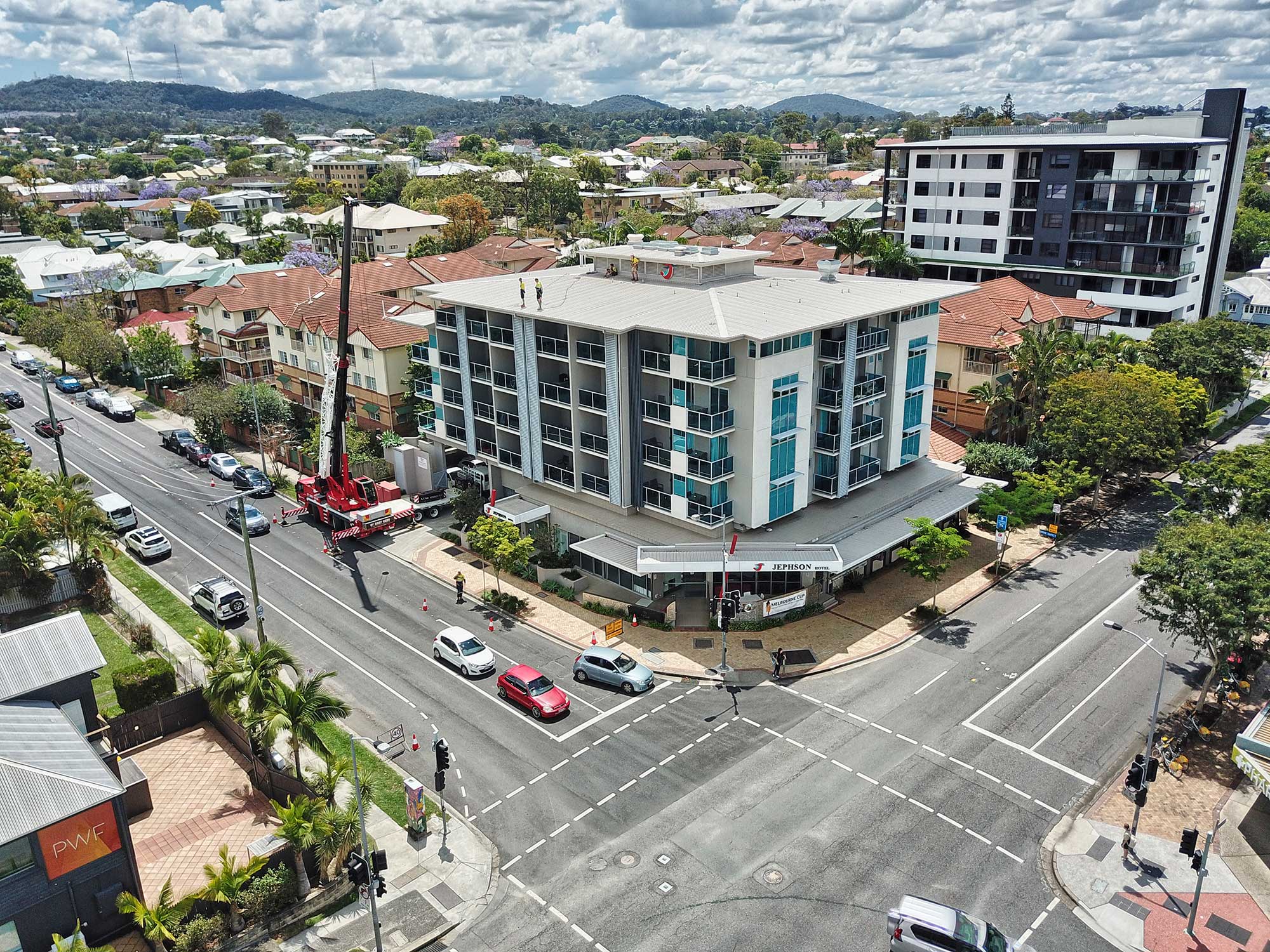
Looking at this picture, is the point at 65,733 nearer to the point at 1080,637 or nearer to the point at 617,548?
the point at 617,548

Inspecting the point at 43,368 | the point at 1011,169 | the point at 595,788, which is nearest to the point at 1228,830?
the point at 595,788

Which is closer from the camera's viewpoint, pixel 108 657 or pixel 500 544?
pixel 108 657

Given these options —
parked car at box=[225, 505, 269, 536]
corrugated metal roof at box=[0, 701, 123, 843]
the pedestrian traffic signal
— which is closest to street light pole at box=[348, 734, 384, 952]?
corrugated metal roof at box=[0, 701, 123, 843]

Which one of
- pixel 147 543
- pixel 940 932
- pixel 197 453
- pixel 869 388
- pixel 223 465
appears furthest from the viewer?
pixel 197 453

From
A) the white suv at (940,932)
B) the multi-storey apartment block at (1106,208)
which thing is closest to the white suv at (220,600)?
the white suv at (940,932)

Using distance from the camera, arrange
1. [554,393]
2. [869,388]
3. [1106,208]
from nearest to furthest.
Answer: [869,388]
[554,393]
[1106,208]

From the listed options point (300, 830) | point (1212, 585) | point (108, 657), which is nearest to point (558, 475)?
point (108, 657)

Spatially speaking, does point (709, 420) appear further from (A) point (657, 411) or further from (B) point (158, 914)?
(B) point (158, 914)

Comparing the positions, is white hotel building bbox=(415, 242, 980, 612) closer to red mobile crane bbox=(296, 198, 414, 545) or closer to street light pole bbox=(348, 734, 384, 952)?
red mobile crane bbox=(296, 198, 414, 545)
